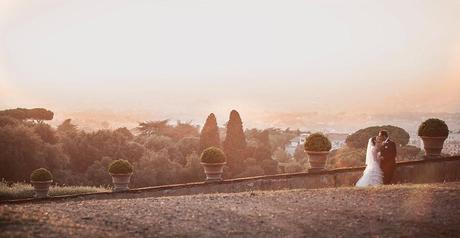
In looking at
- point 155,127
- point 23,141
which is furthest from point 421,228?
point 155,127

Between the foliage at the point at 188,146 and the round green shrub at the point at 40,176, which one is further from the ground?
the round green shrub at the point at 40,176

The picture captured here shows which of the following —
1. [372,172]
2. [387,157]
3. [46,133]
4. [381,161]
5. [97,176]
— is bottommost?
[97,176]

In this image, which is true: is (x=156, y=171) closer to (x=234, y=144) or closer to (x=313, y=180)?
(x=234, y=144)

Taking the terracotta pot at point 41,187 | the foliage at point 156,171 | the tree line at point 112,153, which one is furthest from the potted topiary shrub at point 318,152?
the foliage at point 156,171

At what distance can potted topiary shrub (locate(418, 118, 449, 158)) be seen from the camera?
17938 mm

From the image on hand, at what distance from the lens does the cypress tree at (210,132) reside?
41625 millimetres

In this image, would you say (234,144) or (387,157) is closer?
(387,157)

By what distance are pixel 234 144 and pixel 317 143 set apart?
23.0 meters

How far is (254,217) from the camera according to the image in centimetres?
987

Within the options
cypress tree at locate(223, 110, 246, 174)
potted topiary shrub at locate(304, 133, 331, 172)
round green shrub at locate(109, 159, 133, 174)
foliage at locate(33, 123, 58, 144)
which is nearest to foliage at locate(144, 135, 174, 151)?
cypress tree at locate(223, 110, 246, 174)

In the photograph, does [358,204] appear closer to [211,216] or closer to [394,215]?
[394,215]

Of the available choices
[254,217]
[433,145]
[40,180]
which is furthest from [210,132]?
[254,217]

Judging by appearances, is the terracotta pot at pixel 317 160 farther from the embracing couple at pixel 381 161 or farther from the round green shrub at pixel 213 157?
the round green shrub at pixel 213 157

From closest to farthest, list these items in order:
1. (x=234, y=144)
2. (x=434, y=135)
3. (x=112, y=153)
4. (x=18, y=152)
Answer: (x=434, y=135) → (x=18, y=152) → (x=234, y=144) → (x=112, y=153)
